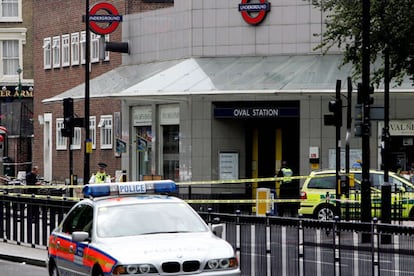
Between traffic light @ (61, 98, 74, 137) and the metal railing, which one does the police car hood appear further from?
traffic light @ (61, 98, 74, 137)

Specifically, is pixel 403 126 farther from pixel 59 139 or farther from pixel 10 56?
pixel 10 56

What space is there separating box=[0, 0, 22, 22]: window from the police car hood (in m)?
57.6

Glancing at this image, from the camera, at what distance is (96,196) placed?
654 inches

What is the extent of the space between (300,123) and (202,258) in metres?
29.0

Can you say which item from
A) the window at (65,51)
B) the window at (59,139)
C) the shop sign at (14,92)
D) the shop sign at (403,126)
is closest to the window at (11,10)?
the shop sign at (14,92)

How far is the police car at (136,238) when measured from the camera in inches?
556

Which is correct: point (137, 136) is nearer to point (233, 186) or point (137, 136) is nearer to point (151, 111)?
point (151, 111)

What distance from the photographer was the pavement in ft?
76.7

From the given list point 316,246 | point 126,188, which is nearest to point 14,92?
point 126,188

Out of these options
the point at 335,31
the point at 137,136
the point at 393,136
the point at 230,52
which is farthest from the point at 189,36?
the point at 335,31

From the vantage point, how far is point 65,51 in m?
57.0

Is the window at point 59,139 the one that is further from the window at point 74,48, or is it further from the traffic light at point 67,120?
the traffic light at point 67,120

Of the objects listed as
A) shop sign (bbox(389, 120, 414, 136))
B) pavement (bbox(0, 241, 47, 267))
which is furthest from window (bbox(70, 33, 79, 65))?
pavement (bbox(0, 241, 47, 267))

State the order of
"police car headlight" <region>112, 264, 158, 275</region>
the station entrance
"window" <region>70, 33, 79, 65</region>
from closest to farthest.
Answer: "police car headlight" <region>112, 264, 158, 275</region>, the station entrance, "window" <region>70, 33, 79, 65</region>
